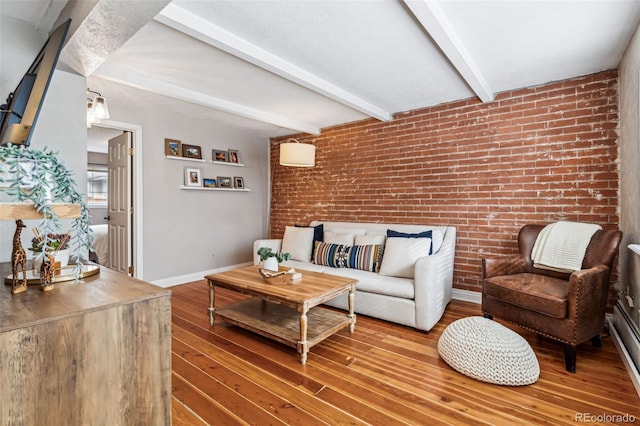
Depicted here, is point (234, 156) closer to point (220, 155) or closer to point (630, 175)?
point (220, 155)

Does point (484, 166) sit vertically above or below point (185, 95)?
below

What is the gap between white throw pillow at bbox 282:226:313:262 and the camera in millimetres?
3973

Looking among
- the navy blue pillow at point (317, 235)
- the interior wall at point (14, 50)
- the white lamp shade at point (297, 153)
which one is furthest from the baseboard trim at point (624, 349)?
the interior wall at point (14, 50)

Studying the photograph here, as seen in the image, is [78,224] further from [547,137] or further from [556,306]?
[547,137]

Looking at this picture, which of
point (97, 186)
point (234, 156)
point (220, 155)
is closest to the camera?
point (220, 155)

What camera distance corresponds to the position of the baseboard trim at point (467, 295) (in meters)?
3.47

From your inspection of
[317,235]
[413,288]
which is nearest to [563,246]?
[413,288]

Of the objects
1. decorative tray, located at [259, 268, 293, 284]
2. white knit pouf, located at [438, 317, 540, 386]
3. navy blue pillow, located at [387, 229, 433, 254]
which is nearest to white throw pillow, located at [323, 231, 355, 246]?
navy blue pillow, located at [387, 229, 433, 254]

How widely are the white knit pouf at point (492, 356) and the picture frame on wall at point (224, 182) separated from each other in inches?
153

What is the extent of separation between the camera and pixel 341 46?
2391mm

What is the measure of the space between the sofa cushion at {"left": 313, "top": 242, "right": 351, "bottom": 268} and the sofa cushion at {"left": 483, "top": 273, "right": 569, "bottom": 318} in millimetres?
1429

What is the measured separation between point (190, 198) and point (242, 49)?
9.09ft

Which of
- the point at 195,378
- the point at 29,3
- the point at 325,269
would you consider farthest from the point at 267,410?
the point at 29,3

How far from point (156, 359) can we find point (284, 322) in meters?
1.68
